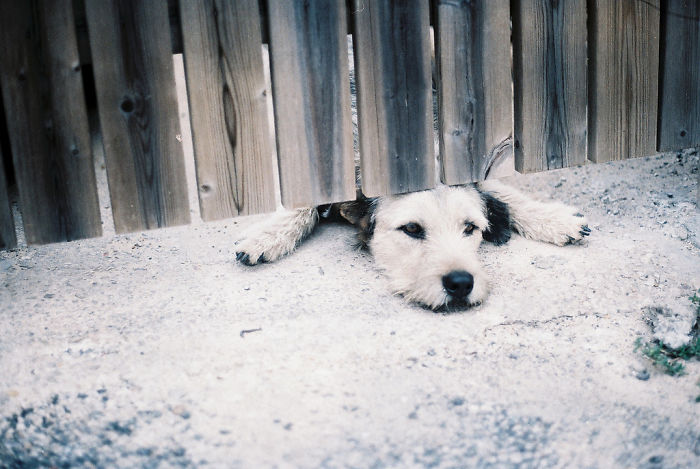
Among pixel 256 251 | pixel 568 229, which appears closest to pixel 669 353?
pixel 568 229

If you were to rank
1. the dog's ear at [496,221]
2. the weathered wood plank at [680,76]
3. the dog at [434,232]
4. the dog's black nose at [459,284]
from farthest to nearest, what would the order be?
the dog's ear at [496,221] < the weathered wood plank at [680,76] < the dog at [434,232] < the dog's black nose at [459,284]

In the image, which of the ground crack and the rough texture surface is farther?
the ground crack

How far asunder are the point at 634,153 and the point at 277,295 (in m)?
2.19

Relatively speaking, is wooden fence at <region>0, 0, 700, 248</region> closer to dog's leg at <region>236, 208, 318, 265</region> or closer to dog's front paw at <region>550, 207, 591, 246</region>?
dog's front paw at <region>550, 207, 591, 246</region>

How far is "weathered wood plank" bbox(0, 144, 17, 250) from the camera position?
2.87 metres

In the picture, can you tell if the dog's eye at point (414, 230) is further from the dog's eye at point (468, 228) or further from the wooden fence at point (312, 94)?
the wooden fence at point (312, 94)

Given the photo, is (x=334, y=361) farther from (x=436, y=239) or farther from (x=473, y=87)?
(x=473, y=87)

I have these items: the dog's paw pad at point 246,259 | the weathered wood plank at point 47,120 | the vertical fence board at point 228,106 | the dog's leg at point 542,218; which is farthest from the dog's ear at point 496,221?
the weathered wood plank at point 47,120

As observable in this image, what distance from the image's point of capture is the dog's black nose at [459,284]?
3.23 meters

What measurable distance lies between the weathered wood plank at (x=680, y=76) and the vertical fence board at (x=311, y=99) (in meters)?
1.86

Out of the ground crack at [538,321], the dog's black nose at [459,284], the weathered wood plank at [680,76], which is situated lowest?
the ground crack at [538,321]

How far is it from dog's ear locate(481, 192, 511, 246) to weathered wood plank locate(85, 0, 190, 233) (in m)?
2.11

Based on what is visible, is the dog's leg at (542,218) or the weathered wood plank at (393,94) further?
the dog's leg at (542,218)

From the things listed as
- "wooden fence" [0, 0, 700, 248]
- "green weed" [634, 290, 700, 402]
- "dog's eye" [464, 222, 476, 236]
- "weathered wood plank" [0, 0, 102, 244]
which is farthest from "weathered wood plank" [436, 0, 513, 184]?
"weathered wood plank" [0, 0, 102, 244]
